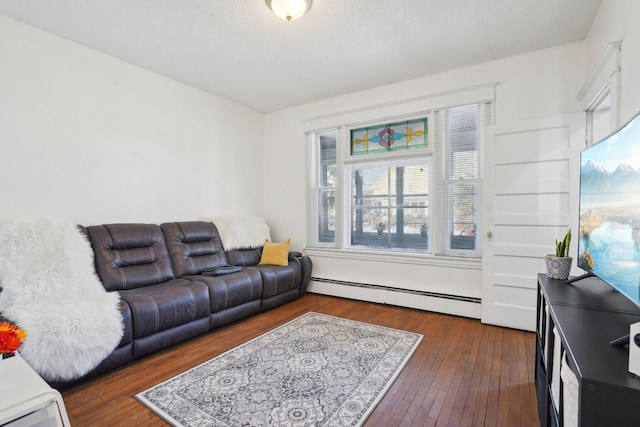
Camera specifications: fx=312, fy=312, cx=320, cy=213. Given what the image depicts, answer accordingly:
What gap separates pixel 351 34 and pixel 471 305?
2888mm

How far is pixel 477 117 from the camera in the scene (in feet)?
11.0

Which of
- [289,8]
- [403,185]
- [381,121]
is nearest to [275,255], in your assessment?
[403,185]

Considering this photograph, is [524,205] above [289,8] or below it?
below

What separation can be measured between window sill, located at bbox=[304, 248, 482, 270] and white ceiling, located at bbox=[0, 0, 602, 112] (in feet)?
6.83

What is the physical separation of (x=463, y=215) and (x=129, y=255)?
3411 mm

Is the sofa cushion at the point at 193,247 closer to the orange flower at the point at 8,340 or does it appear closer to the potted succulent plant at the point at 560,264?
the orange flower at the point at 8,340

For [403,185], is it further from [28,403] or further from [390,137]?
[28,403]

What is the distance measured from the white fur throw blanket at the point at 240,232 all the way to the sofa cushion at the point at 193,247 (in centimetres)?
9

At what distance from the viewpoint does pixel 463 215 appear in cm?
344

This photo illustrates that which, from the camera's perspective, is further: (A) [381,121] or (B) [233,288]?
(A) [381,121]

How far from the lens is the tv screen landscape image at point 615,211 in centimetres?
112

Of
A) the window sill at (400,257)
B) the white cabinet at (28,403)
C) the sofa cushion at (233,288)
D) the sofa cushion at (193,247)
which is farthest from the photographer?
the window sill at (400,257)

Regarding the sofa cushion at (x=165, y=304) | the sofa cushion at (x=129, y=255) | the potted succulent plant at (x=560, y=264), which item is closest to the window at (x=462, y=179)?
the potted succulent plant at (x=560, y=264)

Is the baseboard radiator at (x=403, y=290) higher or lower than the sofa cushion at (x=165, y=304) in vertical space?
lower
